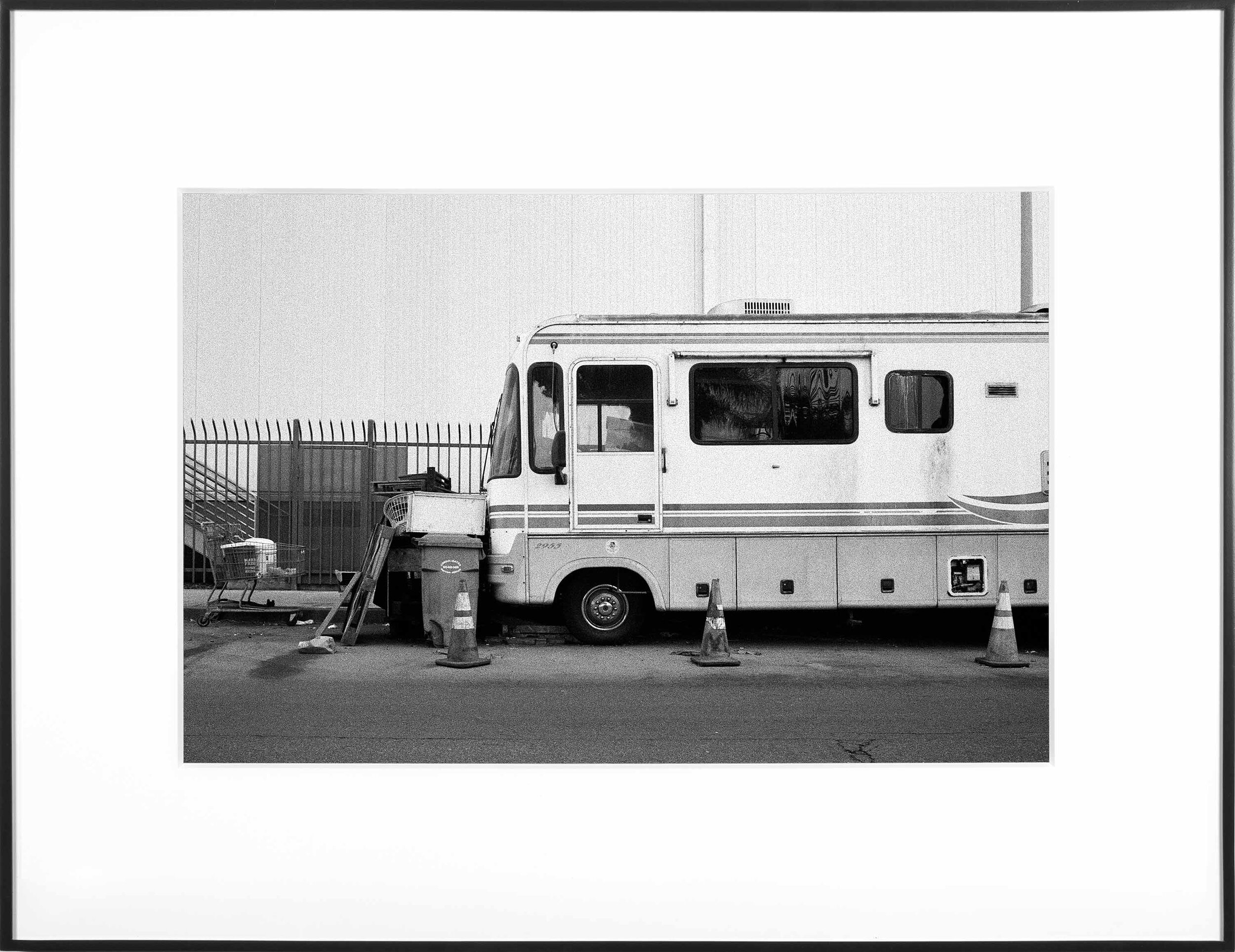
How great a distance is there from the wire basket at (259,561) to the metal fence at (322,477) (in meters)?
0.63

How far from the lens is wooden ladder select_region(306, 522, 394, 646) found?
7.43m

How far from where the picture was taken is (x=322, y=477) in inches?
420

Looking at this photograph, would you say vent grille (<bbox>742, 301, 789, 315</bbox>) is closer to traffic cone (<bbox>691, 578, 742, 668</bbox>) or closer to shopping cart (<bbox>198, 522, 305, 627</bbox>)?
traffic cone (<bbox>691, 578, 742, 668</bbox>)

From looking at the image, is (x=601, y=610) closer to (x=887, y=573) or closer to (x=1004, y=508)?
(x=887, y=573)

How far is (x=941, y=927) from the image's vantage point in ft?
10.2

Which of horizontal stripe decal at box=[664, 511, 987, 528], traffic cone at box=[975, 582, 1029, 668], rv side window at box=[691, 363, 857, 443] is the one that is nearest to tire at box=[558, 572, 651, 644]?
horizontal stripe decal at box=[664, 511, 987, 528]

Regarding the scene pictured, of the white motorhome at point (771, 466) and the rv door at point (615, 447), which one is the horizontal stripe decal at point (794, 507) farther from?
the rv door at point (615, 447)

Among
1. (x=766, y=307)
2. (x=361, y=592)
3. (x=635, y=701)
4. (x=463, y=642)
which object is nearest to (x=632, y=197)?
(x=635, y=701)

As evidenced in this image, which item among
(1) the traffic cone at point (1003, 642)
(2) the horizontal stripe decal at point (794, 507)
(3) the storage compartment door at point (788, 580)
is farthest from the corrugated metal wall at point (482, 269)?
(1) the traffic cone at point (1003, 642)

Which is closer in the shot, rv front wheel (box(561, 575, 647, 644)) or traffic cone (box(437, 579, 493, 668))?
traffic cone (box(437, 579, 493, 668))
